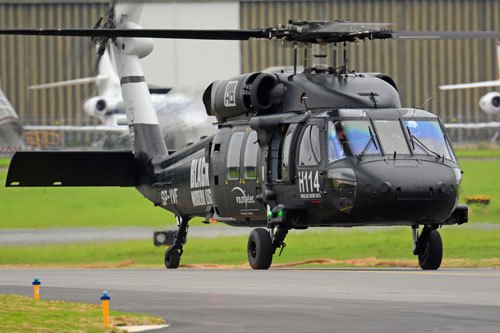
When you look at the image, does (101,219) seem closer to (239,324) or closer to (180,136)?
(180,136)

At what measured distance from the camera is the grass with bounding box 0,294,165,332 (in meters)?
12.7

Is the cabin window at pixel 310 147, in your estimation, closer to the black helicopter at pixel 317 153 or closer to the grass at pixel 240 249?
the black helicopter at pixel 317 153

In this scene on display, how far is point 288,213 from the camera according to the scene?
2169 cm

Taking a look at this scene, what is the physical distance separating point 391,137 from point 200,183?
5706 mm

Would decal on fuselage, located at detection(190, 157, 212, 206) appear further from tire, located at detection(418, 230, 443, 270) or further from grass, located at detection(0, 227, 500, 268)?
grass, located at detection(0, 227, 500, 268)

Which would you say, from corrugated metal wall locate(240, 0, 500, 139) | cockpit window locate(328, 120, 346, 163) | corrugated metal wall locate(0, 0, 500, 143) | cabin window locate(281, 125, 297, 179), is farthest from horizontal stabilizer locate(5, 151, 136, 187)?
corrugated metal wall locate(240, 0, 500, 139)

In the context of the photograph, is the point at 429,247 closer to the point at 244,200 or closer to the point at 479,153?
the point at 244,200

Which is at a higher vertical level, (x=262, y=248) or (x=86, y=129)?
(x=262, y=248)

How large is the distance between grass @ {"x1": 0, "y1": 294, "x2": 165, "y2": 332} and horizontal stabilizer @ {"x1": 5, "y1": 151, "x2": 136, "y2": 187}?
11036 mm

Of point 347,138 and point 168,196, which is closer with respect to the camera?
point 347,138

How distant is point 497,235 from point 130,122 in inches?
424

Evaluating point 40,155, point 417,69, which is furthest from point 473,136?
point 40,155

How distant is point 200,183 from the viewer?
25.2 m

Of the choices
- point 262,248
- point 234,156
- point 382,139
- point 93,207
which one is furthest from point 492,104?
point 382,139
